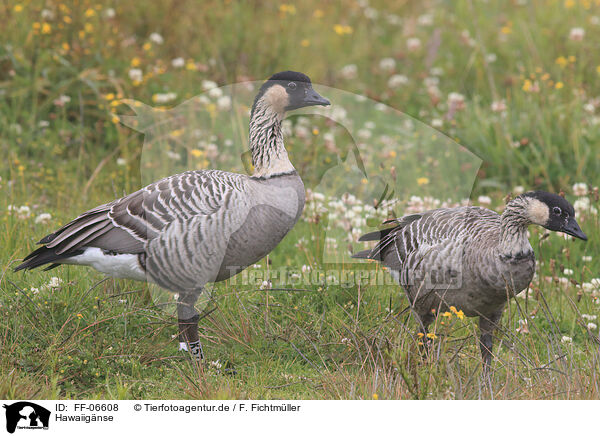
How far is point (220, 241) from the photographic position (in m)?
5.31

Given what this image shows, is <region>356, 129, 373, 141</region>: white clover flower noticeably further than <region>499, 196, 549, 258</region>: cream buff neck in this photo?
Yes

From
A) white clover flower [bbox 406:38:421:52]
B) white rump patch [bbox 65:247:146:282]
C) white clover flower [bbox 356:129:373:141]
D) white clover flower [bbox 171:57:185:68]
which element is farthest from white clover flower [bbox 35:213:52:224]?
white clover flower [bbox 406:38:421:52]

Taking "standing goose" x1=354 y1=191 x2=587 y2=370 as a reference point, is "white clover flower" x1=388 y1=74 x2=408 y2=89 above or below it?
above

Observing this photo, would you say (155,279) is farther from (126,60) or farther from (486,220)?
(126,60)

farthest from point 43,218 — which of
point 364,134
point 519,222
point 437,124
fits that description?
point 437,124

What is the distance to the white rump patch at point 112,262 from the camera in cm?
545

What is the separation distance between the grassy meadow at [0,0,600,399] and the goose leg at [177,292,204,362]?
0.40 feet

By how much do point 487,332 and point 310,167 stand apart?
2.93 m

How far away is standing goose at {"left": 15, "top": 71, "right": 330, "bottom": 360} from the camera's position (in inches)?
209

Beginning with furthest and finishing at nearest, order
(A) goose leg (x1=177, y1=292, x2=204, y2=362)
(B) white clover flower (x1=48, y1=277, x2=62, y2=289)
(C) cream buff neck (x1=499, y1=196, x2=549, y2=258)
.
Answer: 1. (B) white clover flower (x1=48, y1=277, x2=62, y2=289)
2. (A) goose leg (x1=177, y1=292, x2=204, y2=362)
3. (C) cream buff neck (x1=499, y1=196, x2=549, y2=258)

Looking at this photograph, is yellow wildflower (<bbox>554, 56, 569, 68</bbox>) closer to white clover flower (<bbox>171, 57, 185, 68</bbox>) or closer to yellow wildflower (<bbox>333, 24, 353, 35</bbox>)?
yellow wildflower (<bbox>333, 24, 353, 35</bbox>)

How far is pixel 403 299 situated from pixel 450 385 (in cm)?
144

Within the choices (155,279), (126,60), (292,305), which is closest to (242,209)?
(155,279)

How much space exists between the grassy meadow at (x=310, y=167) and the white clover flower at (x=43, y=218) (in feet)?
0.06
